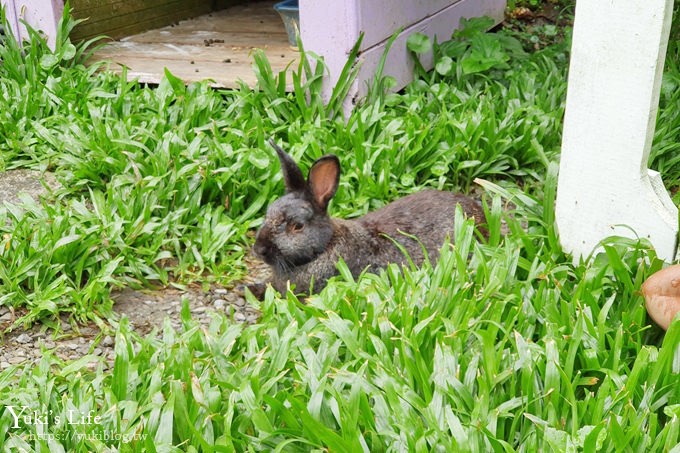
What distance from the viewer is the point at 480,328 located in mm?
3191

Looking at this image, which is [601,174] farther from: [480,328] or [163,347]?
[163,347]

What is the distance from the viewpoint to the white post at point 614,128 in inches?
133

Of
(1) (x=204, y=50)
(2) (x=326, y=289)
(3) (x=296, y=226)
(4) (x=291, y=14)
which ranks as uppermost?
(4) (x=291, y=14)

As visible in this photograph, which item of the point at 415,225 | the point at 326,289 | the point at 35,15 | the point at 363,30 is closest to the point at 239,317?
the point at 326,289

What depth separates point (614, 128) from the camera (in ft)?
11.6

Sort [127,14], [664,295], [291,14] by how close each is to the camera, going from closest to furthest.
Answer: [664,295]
[291,14]
[127,14]

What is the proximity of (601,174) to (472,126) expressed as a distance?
171 cm

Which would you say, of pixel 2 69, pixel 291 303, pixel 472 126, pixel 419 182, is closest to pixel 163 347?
pixel 291 303

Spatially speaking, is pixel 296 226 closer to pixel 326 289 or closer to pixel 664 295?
pixel 326 289

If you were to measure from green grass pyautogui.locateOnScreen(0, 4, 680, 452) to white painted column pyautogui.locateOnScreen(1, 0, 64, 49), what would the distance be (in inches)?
16.7

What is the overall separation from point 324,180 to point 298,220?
229mm

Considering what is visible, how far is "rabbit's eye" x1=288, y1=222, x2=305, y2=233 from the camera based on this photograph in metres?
4.04

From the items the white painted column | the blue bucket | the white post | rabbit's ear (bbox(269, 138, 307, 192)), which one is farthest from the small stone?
the white painted column

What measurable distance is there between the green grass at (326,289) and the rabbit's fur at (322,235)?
17 cm
